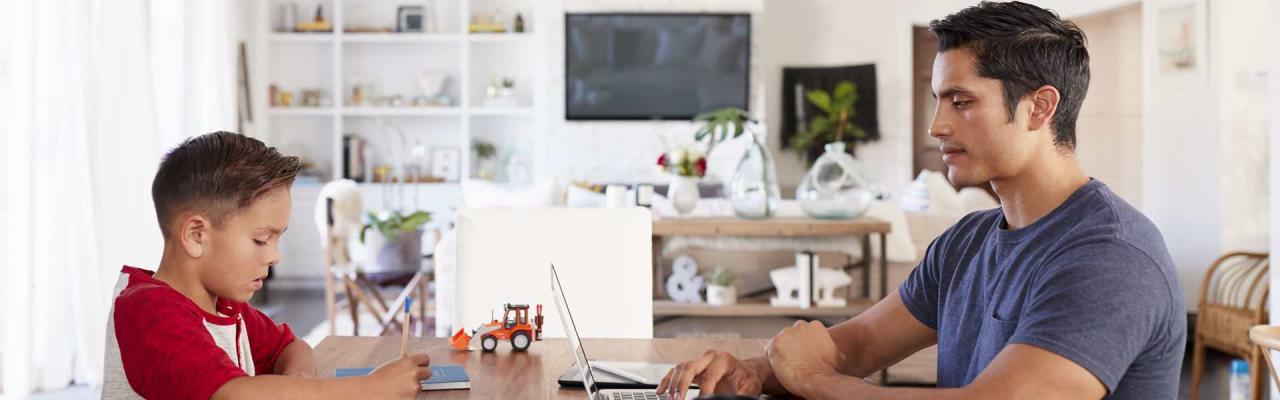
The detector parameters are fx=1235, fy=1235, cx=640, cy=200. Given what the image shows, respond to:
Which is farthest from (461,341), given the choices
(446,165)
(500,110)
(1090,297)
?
(446,165)

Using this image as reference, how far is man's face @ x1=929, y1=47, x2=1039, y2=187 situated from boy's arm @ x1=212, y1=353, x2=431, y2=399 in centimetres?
71

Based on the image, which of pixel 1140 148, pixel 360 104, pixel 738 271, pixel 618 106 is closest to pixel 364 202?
pixel 360 104

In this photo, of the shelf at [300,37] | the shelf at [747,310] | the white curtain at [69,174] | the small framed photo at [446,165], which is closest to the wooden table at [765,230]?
the shelf at [747,310]

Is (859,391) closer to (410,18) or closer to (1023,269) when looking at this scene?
(1023,269)

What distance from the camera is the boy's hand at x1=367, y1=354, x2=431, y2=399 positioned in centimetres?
150

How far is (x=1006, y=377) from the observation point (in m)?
1.32

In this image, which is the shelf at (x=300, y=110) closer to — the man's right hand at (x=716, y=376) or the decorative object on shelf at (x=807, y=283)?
the decorative object on shelf at (x=807, y=283)

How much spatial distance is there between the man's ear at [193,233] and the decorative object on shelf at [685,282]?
3117 mm

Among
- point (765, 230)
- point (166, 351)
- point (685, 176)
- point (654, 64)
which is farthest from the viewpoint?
point (654, 64)

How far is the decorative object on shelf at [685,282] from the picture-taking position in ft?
15.0

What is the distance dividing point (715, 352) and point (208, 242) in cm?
68

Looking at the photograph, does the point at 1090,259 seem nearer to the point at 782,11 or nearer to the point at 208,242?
the point at 208,242

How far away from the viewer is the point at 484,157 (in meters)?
8.50

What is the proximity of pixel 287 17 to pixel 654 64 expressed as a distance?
8.10ft
